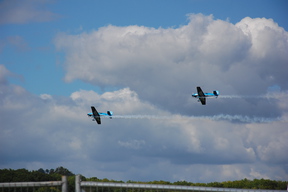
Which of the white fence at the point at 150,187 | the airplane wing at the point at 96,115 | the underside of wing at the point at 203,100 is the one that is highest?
the underside of wing at the point at 203,100

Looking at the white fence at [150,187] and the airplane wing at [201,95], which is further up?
the airplane wing at [201,95]

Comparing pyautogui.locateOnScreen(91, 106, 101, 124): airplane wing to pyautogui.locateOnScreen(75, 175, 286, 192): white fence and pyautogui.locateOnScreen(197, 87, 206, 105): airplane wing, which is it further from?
pyautogui.locateOnScreen(75, 175, 286, 192): white fence

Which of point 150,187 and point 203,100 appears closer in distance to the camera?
point 150,187

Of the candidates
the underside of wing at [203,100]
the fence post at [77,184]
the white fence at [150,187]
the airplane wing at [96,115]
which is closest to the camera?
the white fence at [150,187]

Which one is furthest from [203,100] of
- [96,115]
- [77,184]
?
[77,184]

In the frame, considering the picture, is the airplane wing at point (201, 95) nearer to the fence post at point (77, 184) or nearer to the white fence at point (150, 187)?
the white fence at point (150, 187)

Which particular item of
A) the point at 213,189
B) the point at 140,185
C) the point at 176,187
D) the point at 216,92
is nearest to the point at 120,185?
the point at 140,185

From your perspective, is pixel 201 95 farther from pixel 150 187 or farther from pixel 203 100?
pixel 150 187

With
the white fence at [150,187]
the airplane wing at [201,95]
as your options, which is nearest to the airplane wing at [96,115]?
the airplane wing at [201,95]

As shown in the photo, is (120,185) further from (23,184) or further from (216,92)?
(216,92)

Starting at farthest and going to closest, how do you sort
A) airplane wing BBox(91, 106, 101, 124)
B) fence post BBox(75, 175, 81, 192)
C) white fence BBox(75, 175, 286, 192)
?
1. airplane wing BBox(91, 106, 101, 124)
2. fence post BBox(75, 175, 81, 192)
3. white fence BBox(75, 175, 286, 192)

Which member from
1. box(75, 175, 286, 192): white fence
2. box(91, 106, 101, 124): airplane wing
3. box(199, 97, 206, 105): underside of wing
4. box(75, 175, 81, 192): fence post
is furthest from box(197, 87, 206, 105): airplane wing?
box(75, 175, 81, 192): fence post

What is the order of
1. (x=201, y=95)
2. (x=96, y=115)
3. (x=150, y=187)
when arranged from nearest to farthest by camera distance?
1. (x=150, y=187)
2. (x=201, y=95)
3. (x=96, y=115)

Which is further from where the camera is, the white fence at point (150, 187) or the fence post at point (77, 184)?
the fence post at point (77, 184)
